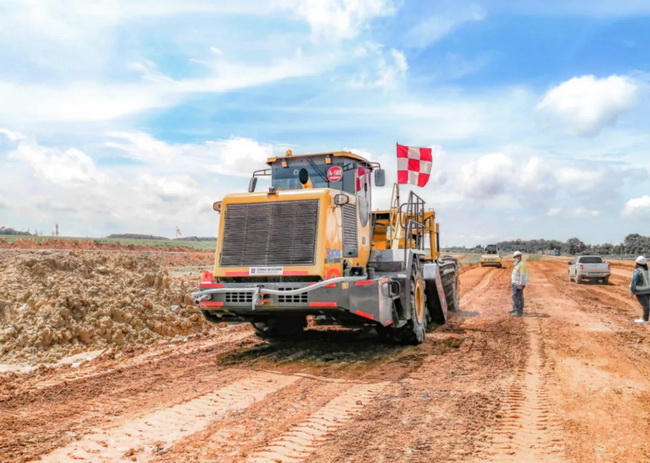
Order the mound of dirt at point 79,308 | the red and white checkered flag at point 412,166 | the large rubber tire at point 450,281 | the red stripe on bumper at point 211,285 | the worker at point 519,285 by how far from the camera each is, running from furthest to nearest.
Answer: the worker at point 519,285
the large rubber tire at point 450,281
the red and white checkered flag at point 412,166
the mound of dirt at point 79,308
the red stripe on bumper at point 211,285

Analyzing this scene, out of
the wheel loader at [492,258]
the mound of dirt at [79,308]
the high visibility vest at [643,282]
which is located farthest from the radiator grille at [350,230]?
the wheel loader at [492,258]

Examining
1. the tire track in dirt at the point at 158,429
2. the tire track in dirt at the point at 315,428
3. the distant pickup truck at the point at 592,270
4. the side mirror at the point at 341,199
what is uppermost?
the side mirror at the point at 341,199

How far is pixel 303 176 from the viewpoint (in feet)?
29.9

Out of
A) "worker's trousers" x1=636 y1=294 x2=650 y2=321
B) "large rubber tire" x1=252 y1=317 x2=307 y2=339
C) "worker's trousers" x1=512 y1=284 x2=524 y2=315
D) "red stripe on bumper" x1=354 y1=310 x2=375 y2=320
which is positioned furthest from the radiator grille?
"worker's trousers" x1=636 y1=294 x2=650 y2=321

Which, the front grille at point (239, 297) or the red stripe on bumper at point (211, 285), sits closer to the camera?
the front grille at point (239, 297)

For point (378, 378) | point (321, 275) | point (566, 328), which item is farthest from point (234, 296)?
point (566, 328)

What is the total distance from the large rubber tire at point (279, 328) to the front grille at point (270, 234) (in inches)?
70.4

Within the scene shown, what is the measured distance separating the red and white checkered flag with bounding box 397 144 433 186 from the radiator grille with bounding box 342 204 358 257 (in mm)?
2580

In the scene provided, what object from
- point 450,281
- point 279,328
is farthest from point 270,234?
point 450,281

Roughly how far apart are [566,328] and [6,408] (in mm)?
10453

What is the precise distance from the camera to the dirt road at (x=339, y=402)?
181 inches

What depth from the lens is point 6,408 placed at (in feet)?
19.2

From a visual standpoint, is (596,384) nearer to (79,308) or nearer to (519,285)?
(519,285)

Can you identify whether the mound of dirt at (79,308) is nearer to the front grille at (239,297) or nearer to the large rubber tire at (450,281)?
the front grille at (239,297)
